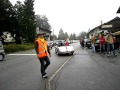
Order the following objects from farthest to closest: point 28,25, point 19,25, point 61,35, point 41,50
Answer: point 61,35, point 19,25, point 28,25, point 41,50

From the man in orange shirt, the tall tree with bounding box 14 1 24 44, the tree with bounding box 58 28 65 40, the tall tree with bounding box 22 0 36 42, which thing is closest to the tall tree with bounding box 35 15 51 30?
the tree with bounding box 58 28 65 40

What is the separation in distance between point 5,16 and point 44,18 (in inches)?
2803

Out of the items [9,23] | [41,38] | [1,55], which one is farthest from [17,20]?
[41,38]

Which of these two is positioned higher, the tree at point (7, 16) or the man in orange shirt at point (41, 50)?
the tree at point (7, 16)

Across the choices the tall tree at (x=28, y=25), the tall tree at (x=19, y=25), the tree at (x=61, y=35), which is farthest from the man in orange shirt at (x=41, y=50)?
the tree at (x=61, y=35)

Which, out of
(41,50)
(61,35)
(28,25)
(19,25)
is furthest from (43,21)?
(41,50)

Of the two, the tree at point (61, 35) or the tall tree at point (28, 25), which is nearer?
the tall tree at point (28, 25)

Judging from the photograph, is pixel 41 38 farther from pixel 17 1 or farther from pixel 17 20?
pixel 17 1

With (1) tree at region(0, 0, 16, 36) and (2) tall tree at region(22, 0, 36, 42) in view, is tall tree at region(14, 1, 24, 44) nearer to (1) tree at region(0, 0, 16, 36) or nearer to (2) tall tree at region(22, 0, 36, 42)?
(2) tall tree at region(22, 0, 36, 42)

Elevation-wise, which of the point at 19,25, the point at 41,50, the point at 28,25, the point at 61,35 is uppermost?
the point at 19,25

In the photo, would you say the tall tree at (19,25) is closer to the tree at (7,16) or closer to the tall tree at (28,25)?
the tall tree at (28,25)

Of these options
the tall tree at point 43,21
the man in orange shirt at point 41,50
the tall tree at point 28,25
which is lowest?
the man in orange shirt at point 41,50

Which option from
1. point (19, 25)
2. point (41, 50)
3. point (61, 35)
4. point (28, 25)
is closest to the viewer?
point (41, 50)

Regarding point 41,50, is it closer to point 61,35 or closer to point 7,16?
point 7,16
